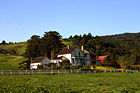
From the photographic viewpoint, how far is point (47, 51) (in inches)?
3939

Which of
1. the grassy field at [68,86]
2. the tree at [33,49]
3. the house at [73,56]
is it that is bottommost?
the grassy field at [68,86]

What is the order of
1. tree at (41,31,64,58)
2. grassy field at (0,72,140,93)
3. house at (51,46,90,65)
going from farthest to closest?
tree at (41,31,64,58) < house at (51,46,90,65) < grassy field at (0,72,140,93)

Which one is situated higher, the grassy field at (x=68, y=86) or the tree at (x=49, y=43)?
the tree at (x=49, y=43)

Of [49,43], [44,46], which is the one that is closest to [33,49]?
[44,46]

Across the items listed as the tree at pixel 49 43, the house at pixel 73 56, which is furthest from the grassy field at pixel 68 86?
the tree at pixel 49 43

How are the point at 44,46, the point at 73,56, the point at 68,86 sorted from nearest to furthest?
the point at 68,86
the point at 73,56
the point at 44,46

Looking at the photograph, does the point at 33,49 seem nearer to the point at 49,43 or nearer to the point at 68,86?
the point at 49,43

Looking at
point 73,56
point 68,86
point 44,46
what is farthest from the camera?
point 44,46

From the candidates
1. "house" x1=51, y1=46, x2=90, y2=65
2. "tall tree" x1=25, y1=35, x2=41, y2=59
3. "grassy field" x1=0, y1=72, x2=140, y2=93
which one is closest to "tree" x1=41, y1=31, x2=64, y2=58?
"tall tree" x1=25, y1=35, x2=41, y2=59

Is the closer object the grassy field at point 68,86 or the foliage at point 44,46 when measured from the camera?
the grassy field at point 68,86

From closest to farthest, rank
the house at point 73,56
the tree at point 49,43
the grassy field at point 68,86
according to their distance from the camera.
A: the grassy field at point 68,86 → the house at point 73,56 → the tree at point 49,43

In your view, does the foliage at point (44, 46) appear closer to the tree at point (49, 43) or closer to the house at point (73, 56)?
the tree at point (49, 43)

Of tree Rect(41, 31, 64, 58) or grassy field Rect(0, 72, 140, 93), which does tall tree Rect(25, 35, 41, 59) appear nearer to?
tree Rect(41, 31, 64, 58)

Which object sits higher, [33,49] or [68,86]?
[33,49]
